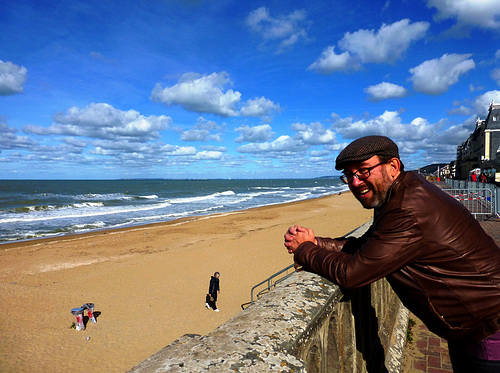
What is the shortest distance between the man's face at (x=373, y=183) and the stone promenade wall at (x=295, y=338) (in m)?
0.58

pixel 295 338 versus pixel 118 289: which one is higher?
pixel 295 338

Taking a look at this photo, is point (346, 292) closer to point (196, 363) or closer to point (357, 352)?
point (357, 352)

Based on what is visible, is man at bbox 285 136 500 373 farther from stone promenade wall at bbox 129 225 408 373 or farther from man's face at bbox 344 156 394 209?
stone promenade wall at bbox 129 225 408 373

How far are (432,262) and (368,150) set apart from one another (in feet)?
1.82

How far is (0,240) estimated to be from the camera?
66.5 ft

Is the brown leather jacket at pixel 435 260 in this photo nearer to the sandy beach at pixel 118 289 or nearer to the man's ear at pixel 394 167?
the man's ear at pixel 394 167

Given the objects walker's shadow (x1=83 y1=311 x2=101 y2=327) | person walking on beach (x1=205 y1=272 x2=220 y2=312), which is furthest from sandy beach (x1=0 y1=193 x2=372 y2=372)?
person walking on beach (x1=205 y1=272 x2=220 y2=312)

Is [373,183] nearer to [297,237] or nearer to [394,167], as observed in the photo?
[394,167]

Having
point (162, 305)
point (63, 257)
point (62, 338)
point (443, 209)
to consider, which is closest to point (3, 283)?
point (63, 257)

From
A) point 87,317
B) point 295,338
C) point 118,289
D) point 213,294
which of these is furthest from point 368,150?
point 118,289

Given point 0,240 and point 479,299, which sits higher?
point 479,299

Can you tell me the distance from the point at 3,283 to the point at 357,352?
15.0 m

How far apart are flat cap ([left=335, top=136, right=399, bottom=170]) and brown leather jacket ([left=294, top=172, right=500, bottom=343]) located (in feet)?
0.53

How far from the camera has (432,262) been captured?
1.36 m
